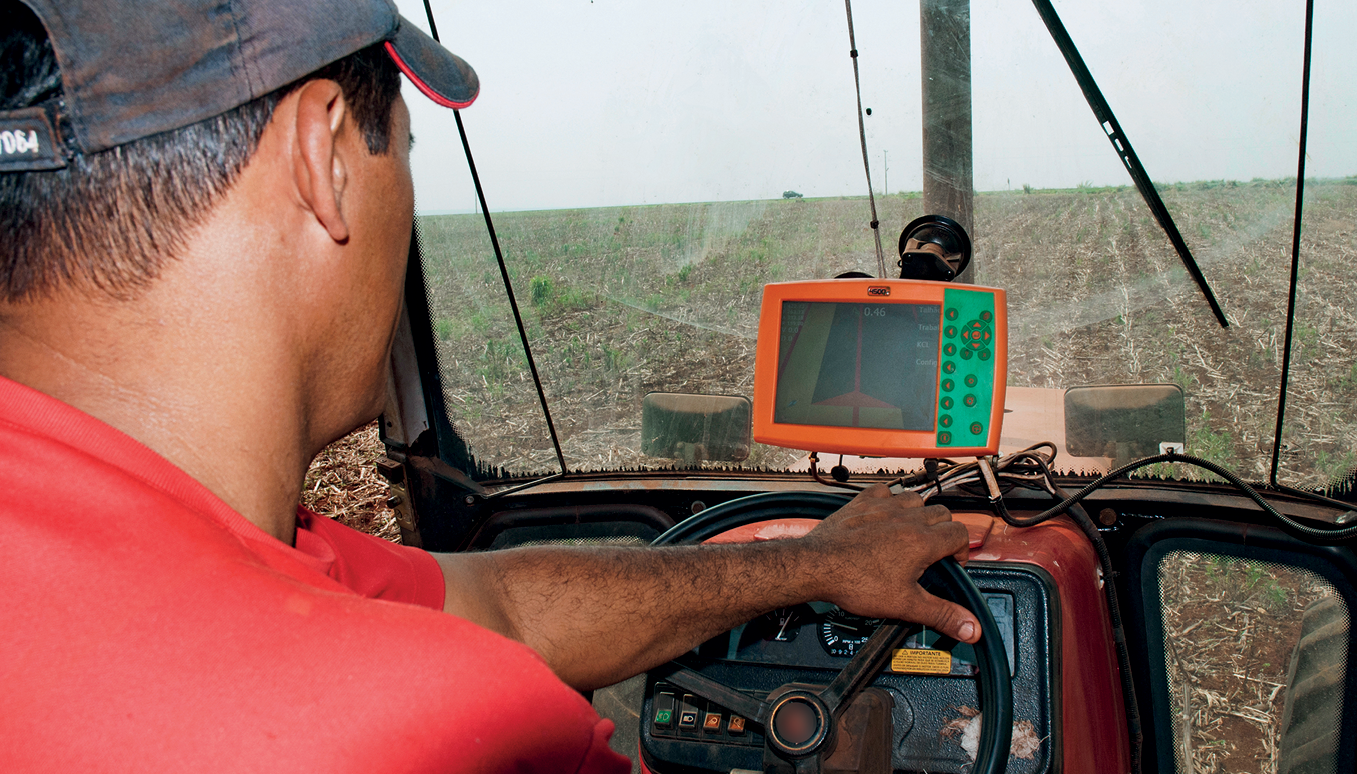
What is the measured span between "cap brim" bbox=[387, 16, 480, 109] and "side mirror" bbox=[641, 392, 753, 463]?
3.19ft

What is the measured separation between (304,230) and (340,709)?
41 centimetres

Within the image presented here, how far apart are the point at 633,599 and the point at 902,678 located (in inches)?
18.1

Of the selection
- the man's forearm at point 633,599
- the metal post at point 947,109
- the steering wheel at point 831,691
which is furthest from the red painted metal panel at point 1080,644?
the metal post at point 947,109

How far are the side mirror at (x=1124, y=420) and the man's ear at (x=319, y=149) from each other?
131 cm

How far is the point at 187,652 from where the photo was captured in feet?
1.58

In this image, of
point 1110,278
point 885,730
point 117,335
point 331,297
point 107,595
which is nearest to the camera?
point 107,595

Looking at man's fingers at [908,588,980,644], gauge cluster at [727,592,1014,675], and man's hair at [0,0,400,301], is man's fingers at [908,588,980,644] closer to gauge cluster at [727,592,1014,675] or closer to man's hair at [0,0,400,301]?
gauge cluster at [727,592,1014,675]

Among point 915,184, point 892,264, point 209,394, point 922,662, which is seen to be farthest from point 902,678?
point 209,394

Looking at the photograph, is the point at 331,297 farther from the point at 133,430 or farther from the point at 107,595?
the point at 107,595

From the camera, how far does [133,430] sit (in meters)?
0.65

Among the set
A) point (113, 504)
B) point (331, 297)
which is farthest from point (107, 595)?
point (331, 297)

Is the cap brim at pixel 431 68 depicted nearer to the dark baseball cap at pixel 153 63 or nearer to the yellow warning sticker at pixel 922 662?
the dark baseball cap at pixel 153 63

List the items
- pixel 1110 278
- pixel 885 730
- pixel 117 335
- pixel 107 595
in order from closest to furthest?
pixel 107 595 < pixel 117 335 < pixel 885 730 < pixel 1110 278

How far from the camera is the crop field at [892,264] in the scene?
1367 mm
